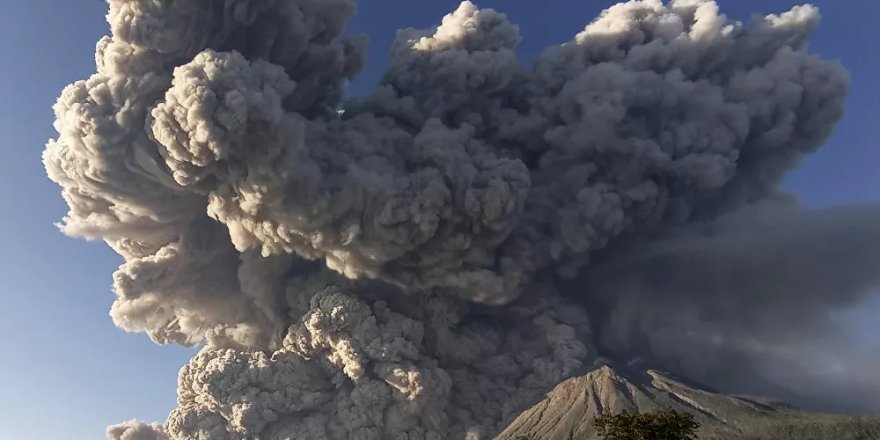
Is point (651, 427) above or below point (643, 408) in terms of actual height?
below

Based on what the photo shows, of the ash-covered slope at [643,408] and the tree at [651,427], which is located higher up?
the ash-covered slope at [643,408]

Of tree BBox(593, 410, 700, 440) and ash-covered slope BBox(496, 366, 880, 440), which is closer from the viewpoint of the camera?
tree BBox(593, 410, 700, 440)

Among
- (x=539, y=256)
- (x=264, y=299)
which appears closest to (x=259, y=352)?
(x=264, y=299)

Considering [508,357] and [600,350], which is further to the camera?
[600,350]

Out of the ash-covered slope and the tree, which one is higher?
the ash-covered slope

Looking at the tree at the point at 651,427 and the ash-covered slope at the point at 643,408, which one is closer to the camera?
the tree at the point at 651,427

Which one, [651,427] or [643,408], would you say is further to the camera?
[643,408]

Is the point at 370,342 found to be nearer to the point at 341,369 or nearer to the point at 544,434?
the point at 341,369

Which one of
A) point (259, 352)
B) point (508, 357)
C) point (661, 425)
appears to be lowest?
point (661, 425)
